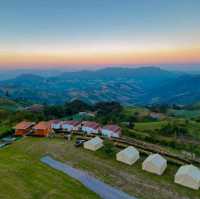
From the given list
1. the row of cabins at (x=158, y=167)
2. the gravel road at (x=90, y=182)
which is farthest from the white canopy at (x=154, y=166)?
the gravel road at (x=90, y=182)

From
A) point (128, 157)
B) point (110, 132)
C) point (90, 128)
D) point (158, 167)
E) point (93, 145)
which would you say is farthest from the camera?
point (90, 128)

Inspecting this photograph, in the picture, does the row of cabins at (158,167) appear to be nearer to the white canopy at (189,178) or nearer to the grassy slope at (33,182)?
the white canopy at (189,178)

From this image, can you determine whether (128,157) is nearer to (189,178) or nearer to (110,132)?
(189,178)

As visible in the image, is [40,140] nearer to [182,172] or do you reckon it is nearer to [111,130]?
[111,130]

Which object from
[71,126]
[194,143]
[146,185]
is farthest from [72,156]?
[194,143]

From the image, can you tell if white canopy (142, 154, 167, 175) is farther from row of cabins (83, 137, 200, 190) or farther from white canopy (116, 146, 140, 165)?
Result: white canopy (116, 146, 140, 165)

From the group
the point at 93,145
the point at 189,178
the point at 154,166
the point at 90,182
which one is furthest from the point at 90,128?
the point at 189,178

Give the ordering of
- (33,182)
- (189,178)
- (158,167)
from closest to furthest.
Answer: (33,182) → (189,178) → (158,167)
